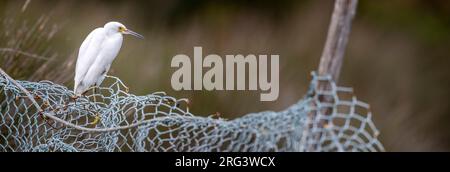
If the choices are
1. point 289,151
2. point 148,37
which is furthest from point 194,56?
point 289,151

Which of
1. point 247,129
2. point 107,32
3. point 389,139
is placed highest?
point 107,32

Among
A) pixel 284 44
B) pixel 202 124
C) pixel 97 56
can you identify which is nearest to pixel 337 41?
pixel 202 124

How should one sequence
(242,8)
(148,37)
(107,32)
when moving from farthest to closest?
(242,8), (148,37), (107,32)

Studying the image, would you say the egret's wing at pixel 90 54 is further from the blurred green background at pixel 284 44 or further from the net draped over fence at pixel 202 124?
the blurred green background at pixel 284 44

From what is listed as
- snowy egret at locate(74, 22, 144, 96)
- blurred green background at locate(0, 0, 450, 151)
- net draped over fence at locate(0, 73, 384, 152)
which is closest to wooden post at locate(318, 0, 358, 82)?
net draped over fence at locate(0, 73, 384, 152)

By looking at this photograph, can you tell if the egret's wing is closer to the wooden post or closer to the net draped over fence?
the net draped over fence
